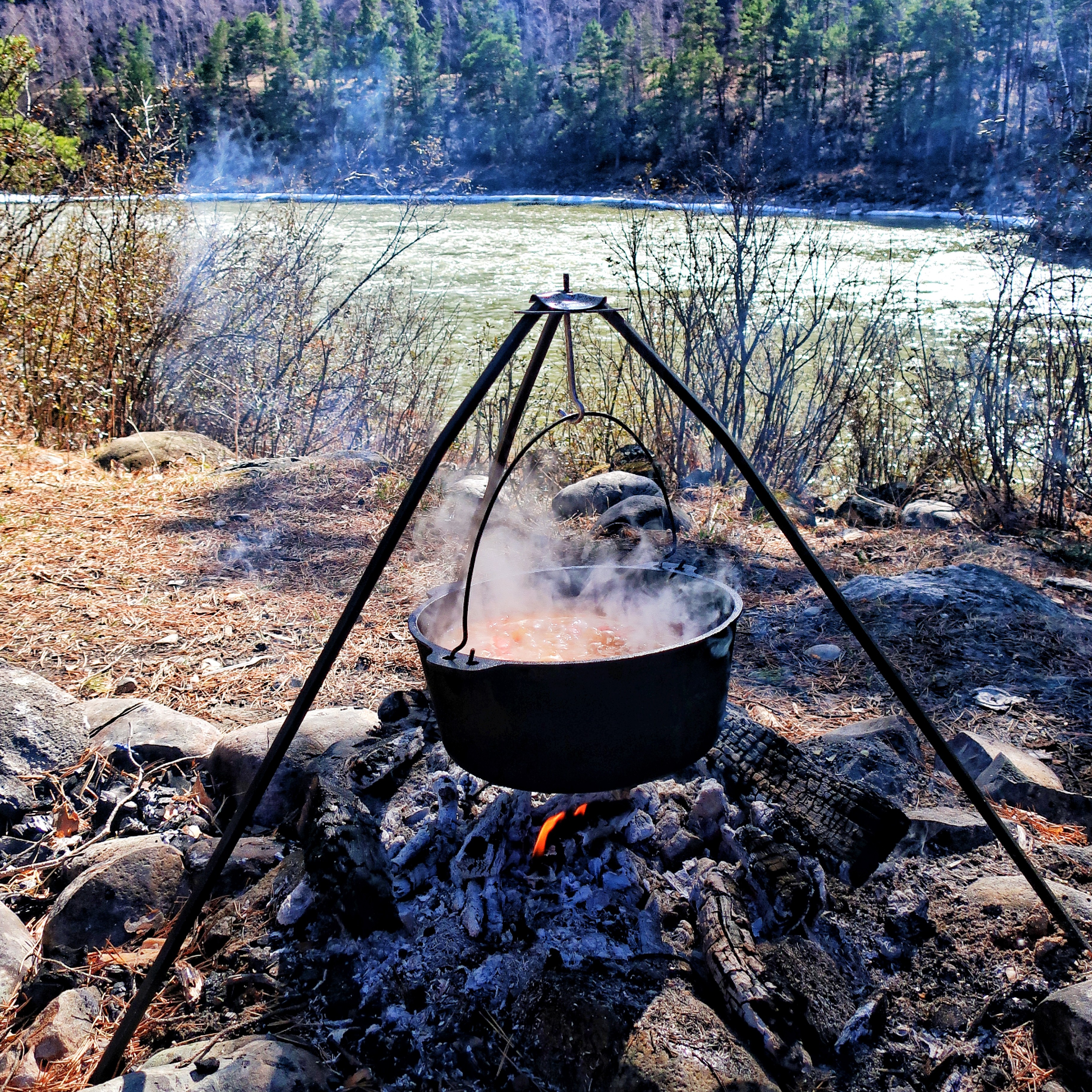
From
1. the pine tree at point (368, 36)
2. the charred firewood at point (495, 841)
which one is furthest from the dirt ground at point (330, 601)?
the pine tree at point (368, 36)

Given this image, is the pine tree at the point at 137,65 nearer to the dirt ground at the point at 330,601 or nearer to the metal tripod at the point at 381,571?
the dirt ground at the point at 330,601

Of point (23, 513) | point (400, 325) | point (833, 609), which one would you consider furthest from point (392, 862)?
point (400, 325)

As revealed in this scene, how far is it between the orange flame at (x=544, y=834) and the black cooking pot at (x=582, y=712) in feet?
1.24

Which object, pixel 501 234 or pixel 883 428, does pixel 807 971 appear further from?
pixel 501 234

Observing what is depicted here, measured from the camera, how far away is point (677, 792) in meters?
2.47

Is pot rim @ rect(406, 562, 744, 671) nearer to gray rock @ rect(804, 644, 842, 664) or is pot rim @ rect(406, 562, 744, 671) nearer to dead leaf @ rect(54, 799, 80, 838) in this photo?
dead leaf @ rect(54, 799, 80, 838)

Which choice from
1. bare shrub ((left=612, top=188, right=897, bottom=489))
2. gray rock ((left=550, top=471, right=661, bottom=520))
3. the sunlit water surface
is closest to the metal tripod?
gray rock ((left=550, top=471, right=661, bottom=520))

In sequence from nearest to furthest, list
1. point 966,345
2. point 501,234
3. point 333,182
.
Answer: point 966,345, point 333,182, point 501,234

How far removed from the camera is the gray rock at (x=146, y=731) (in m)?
2.93

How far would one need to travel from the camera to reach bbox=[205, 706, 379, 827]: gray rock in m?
2.74

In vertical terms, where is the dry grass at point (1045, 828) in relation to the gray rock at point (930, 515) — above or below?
below

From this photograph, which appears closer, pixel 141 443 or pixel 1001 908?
pixel 1001 908

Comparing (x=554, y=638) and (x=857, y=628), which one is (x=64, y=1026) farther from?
(x=857, y=628)

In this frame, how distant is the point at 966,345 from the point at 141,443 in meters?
5.92
